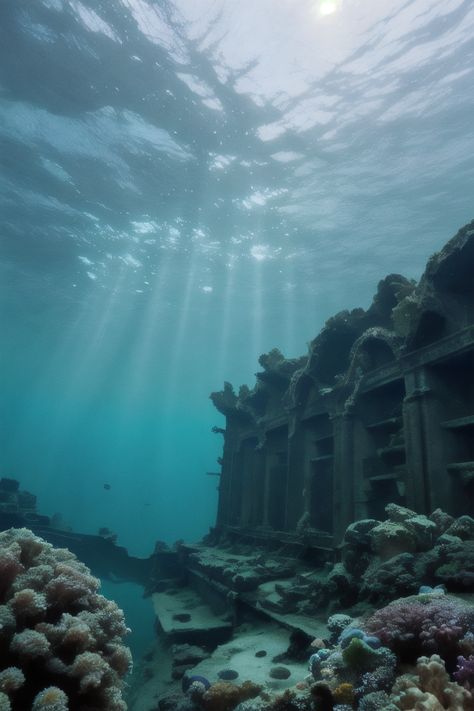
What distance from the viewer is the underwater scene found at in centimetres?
436

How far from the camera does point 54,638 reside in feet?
12.6

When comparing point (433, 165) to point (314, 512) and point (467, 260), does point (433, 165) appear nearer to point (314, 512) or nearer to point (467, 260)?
point (467, 260)

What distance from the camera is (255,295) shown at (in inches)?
1593

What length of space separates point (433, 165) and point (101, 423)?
17278cm

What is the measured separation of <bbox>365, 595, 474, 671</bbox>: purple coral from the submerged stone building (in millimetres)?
4931

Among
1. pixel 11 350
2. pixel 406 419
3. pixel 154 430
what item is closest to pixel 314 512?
pixel 406 419

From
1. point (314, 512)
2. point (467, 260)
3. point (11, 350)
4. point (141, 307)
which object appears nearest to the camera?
point (467, 260)

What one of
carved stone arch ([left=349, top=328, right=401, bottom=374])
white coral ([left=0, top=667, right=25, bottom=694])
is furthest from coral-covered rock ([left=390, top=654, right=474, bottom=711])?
carved stone arch ([left=349, top=328, right=401, bottom=374])

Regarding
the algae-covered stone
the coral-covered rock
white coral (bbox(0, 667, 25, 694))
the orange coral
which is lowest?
the orange coral

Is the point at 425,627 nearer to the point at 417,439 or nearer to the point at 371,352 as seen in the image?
the point at 417,439

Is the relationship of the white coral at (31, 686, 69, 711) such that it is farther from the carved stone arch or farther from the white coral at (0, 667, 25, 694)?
the carved stone arch

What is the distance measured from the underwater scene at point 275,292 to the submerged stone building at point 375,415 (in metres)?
0.07

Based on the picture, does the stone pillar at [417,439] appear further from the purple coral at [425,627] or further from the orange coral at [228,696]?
the orange coral at [228,696]

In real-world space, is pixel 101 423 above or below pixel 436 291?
above
